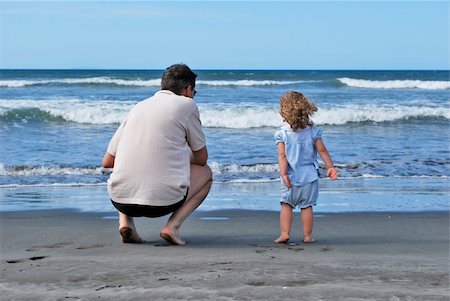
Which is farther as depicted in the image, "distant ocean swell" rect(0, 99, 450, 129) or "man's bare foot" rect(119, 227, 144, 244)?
"distant ocean swell" rect(0, 99, 450, 129)

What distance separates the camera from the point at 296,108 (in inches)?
230

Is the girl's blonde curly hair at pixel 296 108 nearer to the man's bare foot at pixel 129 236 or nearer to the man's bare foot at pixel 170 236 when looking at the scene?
the man's bare foot at pixel 170 236

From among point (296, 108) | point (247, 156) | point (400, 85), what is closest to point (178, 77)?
point (296, 108)

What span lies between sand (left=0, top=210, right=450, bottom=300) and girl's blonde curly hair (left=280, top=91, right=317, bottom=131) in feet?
3.01

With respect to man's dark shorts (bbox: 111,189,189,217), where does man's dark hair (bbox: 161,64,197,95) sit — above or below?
above

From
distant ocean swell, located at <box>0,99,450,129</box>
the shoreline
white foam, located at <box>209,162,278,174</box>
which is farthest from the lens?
distant ocean swell, located at <box>0,99,450,129</box>

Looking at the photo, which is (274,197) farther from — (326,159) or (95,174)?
(95,174)

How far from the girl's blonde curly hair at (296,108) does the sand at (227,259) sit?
918mm

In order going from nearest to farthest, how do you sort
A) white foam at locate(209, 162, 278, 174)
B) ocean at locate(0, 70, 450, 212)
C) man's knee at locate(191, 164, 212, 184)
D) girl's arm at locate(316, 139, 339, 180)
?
man's knee at locate(191, 164, 212, 184)
girl's arm at locate(316, 139, 339, 180)
ocean at locate(0, 70, 450, 212)
white foam at locate(209, 162, 278, 174)

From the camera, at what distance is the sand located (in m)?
4.14

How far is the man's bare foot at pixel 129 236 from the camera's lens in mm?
5621

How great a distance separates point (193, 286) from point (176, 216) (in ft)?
4.98

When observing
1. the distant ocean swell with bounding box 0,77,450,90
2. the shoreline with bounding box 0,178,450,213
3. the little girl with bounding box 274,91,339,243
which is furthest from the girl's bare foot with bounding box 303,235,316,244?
the distant ocean swell with bounding box 0,77,450,90

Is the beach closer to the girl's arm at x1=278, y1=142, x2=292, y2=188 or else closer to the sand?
the sand
